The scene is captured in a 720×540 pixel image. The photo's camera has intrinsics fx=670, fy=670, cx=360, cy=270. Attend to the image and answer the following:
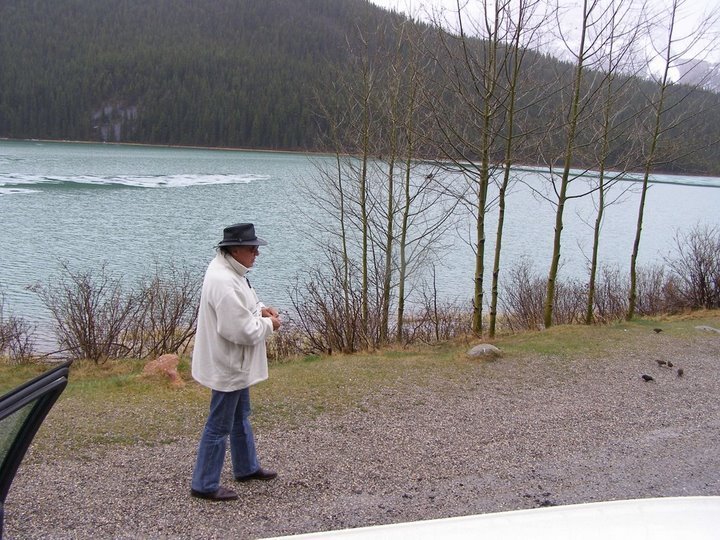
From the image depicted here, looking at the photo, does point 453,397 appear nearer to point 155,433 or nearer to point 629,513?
→ point 155,433

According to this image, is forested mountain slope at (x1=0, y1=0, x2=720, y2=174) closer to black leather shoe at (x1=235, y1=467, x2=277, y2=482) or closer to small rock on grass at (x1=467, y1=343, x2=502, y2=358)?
small rock on grass at (x1=467, y1=343, x2=502, y2=358)

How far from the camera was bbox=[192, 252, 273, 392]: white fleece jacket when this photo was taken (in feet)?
13.3

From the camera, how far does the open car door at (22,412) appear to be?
2.25 metres

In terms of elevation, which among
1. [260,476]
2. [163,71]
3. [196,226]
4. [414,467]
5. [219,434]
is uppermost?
[163,71]

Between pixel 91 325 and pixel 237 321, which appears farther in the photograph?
pixel 91 325

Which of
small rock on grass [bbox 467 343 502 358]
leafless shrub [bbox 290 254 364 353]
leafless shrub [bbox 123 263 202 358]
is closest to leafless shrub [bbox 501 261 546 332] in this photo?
leafless shrub [bbox 290 254 364 353]

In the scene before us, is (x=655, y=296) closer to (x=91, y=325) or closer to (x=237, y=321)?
(x=91, y=325)

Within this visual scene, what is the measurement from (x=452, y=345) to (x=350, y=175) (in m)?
5.01

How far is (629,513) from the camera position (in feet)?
7.45

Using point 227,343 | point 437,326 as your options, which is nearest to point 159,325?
point 437,326

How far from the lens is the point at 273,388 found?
7496mm

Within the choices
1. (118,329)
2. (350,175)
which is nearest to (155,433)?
(118,329)

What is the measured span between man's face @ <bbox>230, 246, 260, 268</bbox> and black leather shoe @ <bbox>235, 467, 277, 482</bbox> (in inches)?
63.1

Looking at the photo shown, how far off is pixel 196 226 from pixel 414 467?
79.9ft
